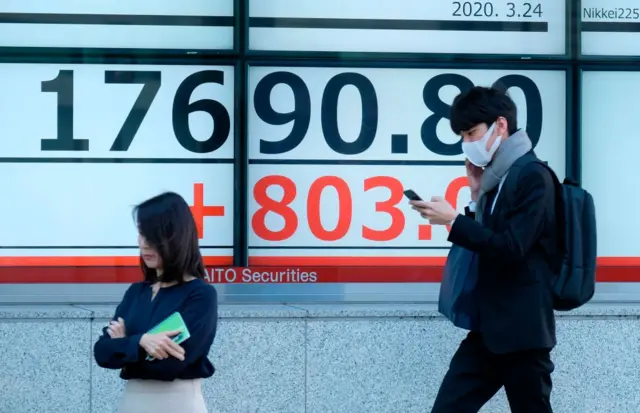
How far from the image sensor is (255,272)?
6.64 m

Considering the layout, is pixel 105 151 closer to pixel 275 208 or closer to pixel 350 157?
pixel 275 208

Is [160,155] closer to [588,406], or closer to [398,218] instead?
[398,218]

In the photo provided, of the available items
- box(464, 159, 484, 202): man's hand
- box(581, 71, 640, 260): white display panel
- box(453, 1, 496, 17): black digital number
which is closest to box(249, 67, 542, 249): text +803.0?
box(453, 1, 496, 17): black digital number

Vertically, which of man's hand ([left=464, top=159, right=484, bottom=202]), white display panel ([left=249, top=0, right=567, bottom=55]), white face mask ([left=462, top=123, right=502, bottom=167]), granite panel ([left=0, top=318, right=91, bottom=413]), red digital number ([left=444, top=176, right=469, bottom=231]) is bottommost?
granite panel ([left=0, top=318, right=91, bottom=413])

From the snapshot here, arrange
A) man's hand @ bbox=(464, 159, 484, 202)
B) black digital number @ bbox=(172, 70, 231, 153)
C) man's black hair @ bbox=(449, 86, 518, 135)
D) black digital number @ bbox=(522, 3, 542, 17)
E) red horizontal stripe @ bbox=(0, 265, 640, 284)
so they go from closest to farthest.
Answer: man's black hair @ bbox=(449, 86, 518, 135) < man's hand @ bbox=(464, 159, 484, 202) < red horizontal stripe @ bbox=(0, 265, 640, 284) < black digital number @ bbox=(172, 70, 231, 153) < black digital number @ bbox=(522, 3, 542, 17)

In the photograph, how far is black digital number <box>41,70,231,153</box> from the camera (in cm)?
665

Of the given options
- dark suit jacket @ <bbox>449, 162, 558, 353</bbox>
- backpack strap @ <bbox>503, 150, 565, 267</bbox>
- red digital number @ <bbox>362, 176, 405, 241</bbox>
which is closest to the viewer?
dark suit jacket @ <bbox>449, 162, 558, 353</bbox>

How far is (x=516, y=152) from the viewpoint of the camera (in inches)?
177

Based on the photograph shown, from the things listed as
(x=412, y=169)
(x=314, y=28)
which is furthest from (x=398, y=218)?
(x=314, y=28)

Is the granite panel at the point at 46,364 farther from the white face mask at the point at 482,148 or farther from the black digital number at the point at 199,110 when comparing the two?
the white face mask at the point at 482,148

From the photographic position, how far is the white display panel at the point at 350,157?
6750 mm

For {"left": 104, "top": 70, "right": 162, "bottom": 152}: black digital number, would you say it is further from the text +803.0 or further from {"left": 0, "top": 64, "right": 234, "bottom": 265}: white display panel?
the text +803.0

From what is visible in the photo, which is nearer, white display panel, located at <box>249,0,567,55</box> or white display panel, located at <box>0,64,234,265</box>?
white display panel, located at <box>0,64,234,265</box>

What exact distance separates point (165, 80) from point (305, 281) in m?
1.48
